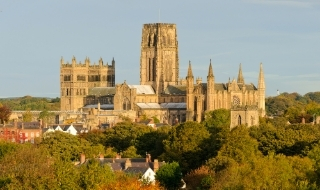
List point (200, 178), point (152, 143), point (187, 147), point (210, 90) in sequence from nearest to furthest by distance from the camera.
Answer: point (200, 178), point (187, 147), point (152, 143), point (210, 90)

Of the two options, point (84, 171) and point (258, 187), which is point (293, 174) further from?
point (84, 171)

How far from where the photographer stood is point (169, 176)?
278 feet

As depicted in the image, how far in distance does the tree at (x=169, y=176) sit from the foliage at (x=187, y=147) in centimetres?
A: 1020

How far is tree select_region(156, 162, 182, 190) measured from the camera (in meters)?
84.1

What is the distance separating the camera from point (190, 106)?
7534 inches

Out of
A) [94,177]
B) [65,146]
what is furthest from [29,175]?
[65,146]

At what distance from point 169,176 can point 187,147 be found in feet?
52.3

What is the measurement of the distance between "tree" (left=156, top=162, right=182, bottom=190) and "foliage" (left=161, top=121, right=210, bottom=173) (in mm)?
10203

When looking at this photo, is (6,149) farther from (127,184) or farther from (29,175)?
(127,184)

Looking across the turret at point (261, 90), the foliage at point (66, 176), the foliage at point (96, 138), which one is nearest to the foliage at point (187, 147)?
the foliage at point (96, 138)

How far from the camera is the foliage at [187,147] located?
9869 centimetres

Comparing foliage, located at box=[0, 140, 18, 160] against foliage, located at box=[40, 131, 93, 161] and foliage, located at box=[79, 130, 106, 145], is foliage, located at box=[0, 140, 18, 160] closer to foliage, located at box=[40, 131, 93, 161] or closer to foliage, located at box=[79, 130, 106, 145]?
foliage, located at box=[40, 131, 93, 161]

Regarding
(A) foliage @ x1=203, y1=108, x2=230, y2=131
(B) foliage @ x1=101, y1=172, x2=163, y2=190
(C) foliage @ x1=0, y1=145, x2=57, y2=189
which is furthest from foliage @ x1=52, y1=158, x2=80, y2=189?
(A) foliage @ x1=203, y1=108, x2=230, y2=131

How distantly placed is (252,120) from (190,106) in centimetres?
6034
